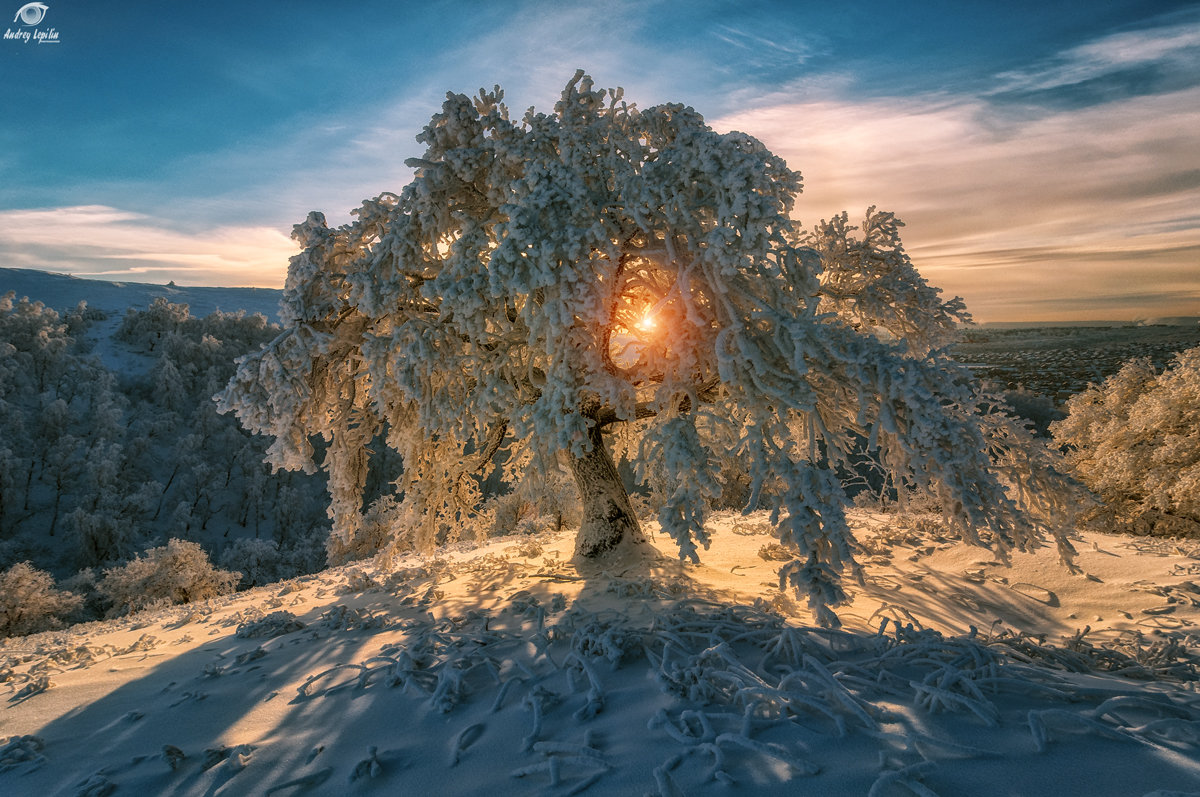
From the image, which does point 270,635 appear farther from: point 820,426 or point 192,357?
point 192,357

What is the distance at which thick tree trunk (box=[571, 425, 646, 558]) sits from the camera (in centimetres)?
750

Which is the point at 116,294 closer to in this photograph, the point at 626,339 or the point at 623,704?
the point at 626,339

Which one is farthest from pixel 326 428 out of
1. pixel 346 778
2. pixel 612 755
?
pixel 612 755

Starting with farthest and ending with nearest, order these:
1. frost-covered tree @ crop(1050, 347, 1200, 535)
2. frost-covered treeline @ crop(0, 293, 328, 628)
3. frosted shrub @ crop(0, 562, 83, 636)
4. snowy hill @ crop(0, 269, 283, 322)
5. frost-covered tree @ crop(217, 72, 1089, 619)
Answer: snowy hill @ crop(0, 269, 283, 322)
frost-covered treeline @ crop(0, 293, 328, 628)
frosted shrub @ crop(0, 562, 83, 636)
frost-covered tree @ crop(1050, 347, 1200, 535)
frost-covered tree @ crop(217, 72, 1089, 619)

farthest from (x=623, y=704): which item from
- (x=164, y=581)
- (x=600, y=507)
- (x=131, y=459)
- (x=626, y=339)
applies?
(x=131, y=459)

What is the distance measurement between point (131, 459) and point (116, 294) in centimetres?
5306

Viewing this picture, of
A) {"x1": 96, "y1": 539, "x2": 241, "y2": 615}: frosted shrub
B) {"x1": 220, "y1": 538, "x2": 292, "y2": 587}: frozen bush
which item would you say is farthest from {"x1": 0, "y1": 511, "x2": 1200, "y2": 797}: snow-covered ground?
{"x1": 220, "y1": 538, "x2": 292, "y2": 587}: frozen bush

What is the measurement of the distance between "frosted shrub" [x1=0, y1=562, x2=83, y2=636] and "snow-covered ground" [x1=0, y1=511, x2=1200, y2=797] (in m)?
14.8

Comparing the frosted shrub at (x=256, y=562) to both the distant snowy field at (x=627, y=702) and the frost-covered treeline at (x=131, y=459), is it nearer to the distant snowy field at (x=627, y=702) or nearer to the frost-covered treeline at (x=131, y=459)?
the frost-covered treeline at (x=131, y=459)

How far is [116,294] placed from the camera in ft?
241

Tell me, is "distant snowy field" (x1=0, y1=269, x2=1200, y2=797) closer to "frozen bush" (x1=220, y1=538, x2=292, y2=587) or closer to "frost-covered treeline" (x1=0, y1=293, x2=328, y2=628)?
"frozen bush" (x1=220, y1=538, x2=292, y2=587)

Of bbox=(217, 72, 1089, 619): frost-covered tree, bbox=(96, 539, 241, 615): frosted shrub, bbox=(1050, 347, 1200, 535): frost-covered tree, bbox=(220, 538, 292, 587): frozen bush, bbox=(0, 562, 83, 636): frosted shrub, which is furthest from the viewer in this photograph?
bbox=(220, 538, 292, 587): frozen bush

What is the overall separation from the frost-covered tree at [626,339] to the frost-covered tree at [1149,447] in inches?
423

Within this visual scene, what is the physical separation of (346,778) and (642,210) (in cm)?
496
